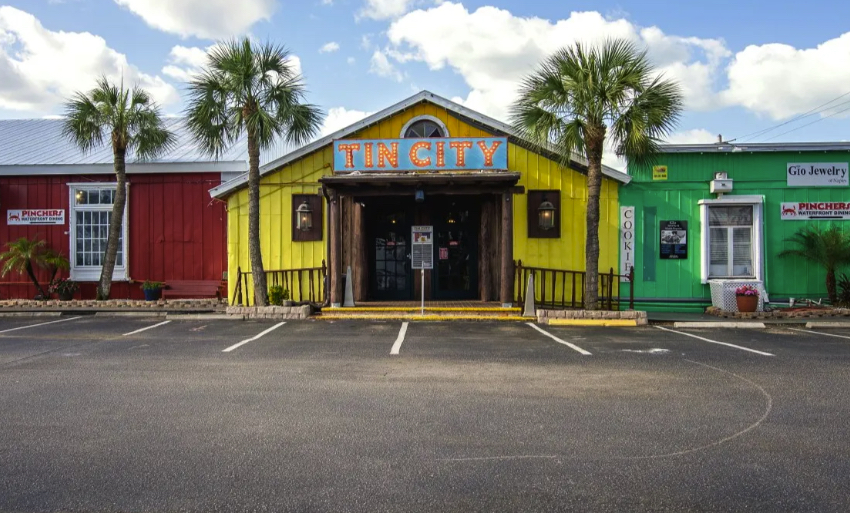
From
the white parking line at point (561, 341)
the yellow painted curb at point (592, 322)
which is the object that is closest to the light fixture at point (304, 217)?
the white parking line at point (561, 341)

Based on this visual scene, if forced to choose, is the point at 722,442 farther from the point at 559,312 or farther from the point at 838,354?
the point at 559,312

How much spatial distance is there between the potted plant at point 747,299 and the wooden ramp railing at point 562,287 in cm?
233

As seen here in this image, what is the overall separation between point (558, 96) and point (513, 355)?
6541mm

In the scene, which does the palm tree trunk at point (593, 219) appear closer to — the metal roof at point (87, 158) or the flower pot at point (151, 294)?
the metal roof at point (87, 158)

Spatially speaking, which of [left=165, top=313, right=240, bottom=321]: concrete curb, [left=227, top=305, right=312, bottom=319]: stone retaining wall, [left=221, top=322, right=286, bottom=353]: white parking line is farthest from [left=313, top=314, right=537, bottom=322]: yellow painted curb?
[left=165, top=313, right=240, bottom=321]: concrete curb

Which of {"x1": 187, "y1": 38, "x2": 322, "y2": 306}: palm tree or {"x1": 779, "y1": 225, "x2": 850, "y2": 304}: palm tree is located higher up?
{"x1": 187, "y1": 38, "x2": 322, "y2": 306}: palm tree

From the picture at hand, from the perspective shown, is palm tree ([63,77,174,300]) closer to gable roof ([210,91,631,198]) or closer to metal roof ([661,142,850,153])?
gable roof ([210,91,631,198])

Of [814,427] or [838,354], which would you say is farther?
[838,354]

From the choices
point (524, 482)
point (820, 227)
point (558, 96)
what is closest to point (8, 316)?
point (558, 96)

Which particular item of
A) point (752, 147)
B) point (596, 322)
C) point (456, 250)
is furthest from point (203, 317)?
point (752, 147)

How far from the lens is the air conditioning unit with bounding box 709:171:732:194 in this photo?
1440 cm

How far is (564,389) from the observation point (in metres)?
6.54

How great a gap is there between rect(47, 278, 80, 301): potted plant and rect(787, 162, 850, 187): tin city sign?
18.9m

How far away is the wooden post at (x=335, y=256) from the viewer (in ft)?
45.6
